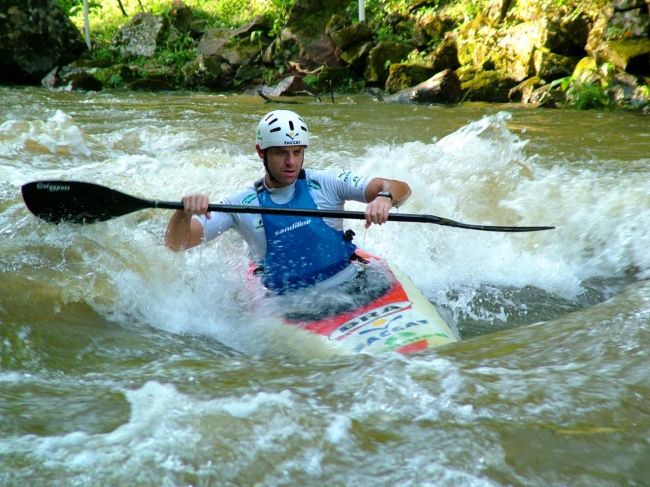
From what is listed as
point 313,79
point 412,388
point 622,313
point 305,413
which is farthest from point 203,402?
point 313,79

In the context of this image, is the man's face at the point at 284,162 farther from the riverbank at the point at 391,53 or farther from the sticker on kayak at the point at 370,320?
the riverbank at the point at 391,53

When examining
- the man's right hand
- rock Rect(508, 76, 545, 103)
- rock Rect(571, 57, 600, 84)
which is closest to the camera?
the man's right hand

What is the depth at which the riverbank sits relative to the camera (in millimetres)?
10578

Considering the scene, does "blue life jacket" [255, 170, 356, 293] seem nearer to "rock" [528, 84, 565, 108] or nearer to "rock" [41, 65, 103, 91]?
"rock" [528, 84, 565, 108]

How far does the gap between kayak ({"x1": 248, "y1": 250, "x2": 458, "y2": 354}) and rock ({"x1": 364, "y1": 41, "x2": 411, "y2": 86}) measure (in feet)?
33.9

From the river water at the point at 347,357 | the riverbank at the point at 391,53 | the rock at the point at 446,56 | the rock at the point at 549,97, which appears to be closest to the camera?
the river water at the point at 347,357

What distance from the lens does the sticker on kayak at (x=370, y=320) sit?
3.49 m

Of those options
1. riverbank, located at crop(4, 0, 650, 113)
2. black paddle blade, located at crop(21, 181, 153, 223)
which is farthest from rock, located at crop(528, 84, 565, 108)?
black paddle blade, located at crop(21, 181, 153, 223)

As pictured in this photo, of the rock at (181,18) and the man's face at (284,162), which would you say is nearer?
the man's face at (284,162)

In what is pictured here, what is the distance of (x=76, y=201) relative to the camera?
13.4ft

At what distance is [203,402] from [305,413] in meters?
0.36

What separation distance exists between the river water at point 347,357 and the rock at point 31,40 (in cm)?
1001

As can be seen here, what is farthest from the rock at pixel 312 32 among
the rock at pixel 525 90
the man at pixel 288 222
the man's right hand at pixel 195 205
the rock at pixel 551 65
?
the man's right hand at pixel 195 205

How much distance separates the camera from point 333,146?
8008 mm
